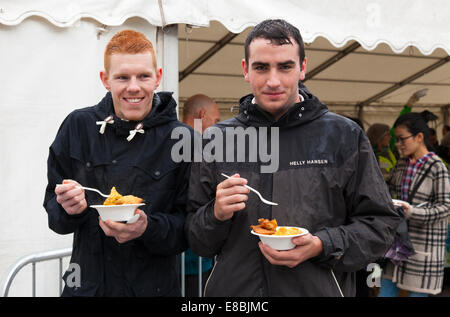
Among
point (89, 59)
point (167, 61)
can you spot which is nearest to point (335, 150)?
point (167, 61)

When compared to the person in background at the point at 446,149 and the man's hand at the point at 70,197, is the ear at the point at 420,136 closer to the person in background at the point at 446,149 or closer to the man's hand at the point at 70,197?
the person in background at the point at 446,149

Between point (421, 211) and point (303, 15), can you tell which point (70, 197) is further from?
point (421, 211)

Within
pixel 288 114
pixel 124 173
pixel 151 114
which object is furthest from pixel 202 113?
pixel 288 114

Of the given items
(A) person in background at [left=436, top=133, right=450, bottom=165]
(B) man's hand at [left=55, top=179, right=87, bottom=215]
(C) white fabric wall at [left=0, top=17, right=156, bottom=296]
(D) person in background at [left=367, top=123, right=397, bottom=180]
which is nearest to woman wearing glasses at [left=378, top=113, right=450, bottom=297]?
(D) person in background at [left=367, top=123, right=397, bottom=180]

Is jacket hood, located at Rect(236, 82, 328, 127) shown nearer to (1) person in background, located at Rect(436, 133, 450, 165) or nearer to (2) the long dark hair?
(2) the long dark hair

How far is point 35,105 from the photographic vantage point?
298cm

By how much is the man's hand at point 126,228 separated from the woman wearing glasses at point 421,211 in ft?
8.21

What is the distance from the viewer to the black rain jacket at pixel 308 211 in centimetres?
163

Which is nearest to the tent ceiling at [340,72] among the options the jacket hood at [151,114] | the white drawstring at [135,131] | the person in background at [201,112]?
the person in background at [201,112]

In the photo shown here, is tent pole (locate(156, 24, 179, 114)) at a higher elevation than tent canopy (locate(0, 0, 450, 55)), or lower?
lower

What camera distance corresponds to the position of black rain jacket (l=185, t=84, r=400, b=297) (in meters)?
1.63

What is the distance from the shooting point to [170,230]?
1.84 m

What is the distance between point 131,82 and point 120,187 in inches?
16.9
